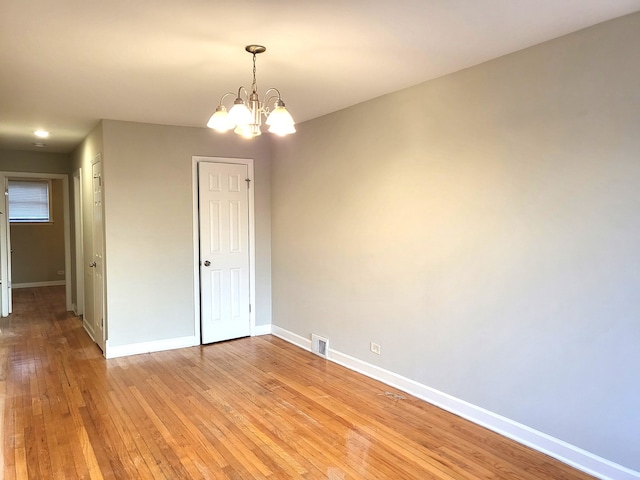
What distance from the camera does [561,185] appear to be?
2.71 meters

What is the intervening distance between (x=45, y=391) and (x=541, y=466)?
12.7 feet

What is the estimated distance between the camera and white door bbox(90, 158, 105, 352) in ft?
16.5

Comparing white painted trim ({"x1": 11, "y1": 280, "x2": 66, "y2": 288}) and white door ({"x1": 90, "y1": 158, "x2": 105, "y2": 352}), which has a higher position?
white door ({"x1": 90, "y1": 158, "x2": 105, "y2": 352})

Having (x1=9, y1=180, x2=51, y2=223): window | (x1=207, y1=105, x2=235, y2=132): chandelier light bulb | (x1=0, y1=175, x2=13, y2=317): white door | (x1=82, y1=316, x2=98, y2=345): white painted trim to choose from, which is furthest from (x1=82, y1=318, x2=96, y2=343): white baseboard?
(x1=9, y1=180, x2=51, y2=223): window

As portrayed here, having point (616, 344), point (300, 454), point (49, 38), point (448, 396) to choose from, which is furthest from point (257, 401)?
point (49, 38)

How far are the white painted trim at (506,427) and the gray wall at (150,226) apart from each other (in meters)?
2.13

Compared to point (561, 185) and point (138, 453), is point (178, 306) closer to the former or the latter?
point (138, 453)

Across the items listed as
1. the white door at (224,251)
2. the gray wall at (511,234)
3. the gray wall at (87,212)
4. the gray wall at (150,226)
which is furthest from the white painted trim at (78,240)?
the gray wall at (511,234)

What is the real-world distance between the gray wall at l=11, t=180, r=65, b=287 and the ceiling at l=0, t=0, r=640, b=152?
6.21m

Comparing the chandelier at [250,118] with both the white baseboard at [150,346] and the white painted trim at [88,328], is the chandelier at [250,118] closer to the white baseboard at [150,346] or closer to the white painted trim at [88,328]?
the white baseboard at [150,346]

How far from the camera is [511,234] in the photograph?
3.00 metres

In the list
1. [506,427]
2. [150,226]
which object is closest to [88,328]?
→ [150,226]

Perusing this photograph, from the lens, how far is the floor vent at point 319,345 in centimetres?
481

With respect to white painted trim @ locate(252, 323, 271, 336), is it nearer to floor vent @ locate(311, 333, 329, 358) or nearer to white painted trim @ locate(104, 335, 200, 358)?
white painted trim @ locate(104, 335, 200, 358)
